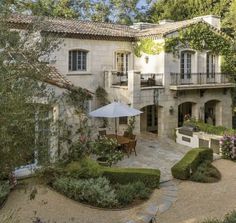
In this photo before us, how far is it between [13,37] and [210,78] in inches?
883

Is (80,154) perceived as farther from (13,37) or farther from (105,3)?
(105,3)

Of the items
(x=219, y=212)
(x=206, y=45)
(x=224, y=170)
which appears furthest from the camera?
(x=206, y=45)

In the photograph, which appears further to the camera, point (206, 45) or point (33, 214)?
point (206, 45)

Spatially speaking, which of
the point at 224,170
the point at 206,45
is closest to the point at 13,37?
the point at 224,170

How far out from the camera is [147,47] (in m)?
26.2

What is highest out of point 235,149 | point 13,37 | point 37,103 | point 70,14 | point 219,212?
point 70,14

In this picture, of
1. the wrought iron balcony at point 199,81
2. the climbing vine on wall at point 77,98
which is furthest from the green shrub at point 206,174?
the wrought iron balcony at point 199,81

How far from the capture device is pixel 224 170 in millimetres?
18125

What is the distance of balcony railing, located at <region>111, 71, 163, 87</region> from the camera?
25281 millimetres

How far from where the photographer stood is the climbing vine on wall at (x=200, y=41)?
83.9 ft

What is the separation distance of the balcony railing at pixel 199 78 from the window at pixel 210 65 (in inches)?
2.9

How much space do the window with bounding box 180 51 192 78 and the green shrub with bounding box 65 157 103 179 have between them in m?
13.7

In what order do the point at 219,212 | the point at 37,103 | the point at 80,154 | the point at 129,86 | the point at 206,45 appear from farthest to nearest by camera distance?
the point at 206,45
the point at 129,86
the point at 80,154
the point at 219,212
the point at 37,103

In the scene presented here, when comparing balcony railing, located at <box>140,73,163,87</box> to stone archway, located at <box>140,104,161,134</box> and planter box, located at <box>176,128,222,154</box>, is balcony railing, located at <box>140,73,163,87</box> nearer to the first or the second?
stone archway, located at <box>140,104,161,134</box>
